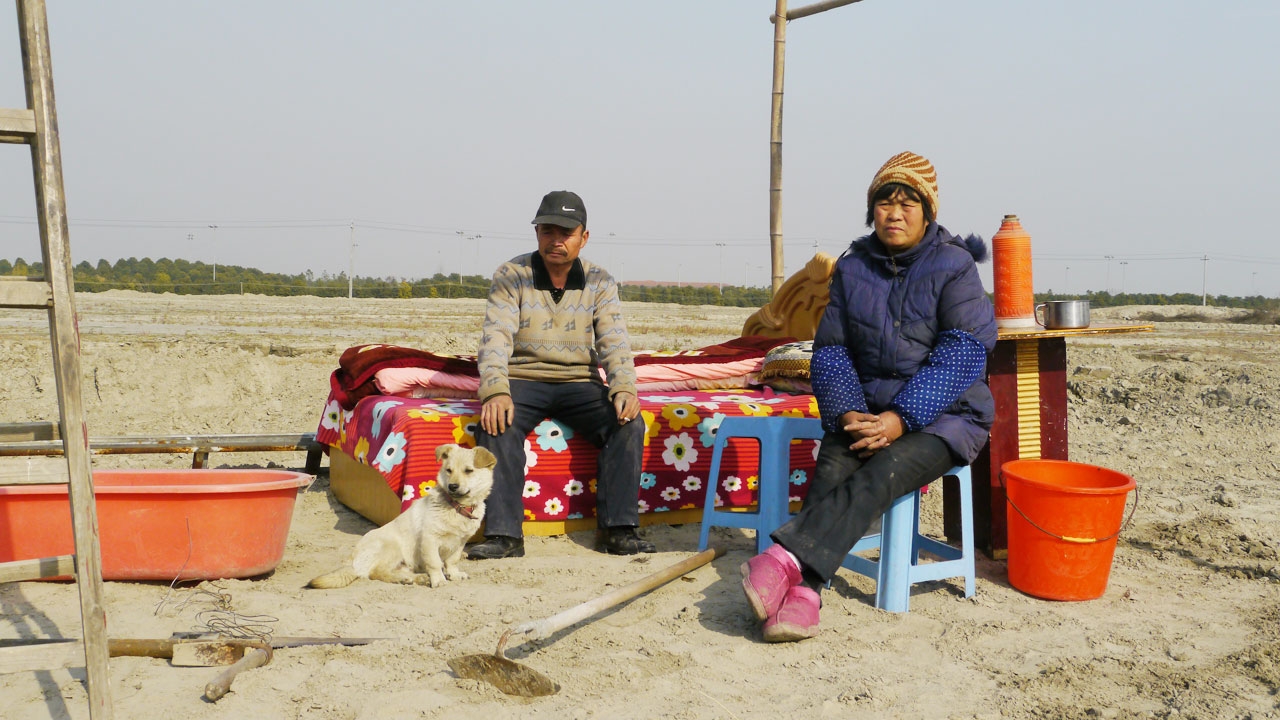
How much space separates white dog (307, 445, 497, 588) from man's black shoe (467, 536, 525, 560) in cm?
19

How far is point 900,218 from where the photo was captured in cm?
→ 369

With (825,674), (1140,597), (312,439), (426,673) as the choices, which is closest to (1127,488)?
(1140,597)

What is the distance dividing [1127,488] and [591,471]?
249 cm

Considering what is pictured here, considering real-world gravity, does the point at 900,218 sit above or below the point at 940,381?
above

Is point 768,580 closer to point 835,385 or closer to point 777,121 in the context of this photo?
point 835,385

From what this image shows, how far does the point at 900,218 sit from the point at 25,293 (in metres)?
2.88

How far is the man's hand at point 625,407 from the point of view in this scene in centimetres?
459

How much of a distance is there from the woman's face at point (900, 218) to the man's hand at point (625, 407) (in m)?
1.51

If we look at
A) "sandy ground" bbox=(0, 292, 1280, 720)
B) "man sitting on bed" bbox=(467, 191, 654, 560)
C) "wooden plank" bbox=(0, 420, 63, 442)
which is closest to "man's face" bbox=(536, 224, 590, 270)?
"man sitting on bed" bbox=(467, 191, 654, 560)

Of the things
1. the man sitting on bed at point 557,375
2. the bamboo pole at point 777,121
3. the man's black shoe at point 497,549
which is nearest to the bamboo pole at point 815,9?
the bamboo pole at point 777,121

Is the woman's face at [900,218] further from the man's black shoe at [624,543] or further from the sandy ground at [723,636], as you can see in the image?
the man's black shoe at [624,543]

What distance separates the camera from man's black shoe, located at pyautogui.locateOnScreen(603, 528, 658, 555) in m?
4.51

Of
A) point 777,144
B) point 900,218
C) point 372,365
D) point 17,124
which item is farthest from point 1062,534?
point 777,144

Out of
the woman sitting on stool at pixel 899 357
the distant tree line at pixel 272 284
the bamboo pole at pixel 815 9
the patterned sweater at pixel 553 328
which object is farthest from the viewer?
the distant tree line at pixel 272 284
